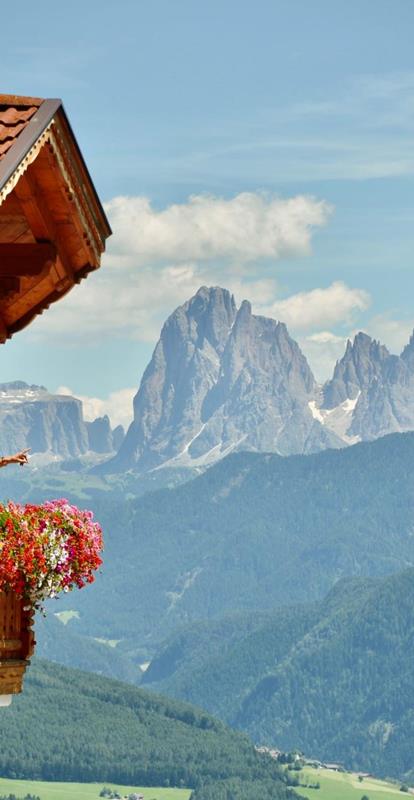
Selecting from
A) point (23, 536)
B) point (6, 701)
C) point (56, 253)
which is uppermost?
point (56, 253)

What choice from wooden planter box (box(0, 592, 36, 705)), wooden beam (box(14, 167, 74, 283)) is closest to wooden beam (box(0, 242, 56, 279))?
wooden beam (box(14, 167, 74, 283))

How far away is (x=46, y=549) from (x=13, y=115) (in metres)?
4.25

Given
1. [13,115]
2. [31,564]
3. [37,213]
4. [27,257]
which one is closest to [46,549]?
[31,564]

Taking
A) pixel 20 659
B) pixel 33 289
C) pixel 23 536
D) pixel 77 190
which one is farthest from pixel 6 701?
pixel 77 190

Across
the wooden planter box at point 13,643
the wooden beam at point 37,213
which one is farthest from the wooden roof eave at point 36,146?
the wooden planter box at point 13,643

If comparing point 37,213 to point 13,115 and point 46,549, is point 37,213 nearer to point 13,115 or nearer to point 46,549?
point 13,115

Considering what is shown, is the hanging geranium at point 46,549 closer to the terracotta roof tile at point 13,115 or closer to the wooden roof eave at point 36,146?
the wooden roof eave at point 36,146

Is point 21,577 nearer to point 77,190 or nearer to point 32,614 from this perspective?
point 32,614

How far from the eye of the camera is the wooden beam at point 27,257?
38.9 ft

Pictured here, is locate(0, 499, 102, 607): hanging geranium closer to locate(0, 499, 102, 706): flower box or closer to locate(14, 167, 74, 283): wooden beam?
locate(0, 499, 102, 706): flower box

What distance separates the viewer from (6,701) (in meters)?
13.9

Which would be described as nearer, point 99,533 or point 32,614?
point 32,614

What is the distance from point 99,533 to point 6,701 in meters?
1.78

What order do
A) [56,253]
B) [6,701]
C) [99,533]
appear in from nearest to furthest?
[56,253], [6,701], [99,533]
